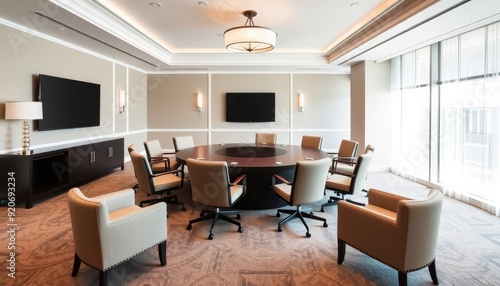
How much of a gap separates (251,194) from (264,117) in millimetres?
4633

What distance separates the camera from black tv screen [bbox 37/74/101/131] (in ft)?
14.9

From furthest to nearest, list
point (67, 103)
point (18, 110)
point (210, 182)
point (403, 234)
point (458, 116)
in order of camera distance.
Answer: point (67, 103), point (458, 116), point (18, 110), point (210, 182), point (403, 234)

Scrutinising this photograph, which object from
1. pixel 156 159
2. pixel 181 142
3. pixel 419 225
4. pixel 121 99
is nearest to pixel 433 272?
pixel 419 225

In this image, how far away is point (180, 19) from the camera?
15.4ft

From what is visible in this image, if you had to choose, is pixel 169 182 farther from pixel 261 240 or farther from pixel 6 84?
pixel 6 84

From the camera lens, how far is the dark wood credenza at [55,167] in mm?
3793

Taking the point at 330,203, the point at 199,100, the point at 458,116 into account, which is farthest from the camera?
the point at 199,100

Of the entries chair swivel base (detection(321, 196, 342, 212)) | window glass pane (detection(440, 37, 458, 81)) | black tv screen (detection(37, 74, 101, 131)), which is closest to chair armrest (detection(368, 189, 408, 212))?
chair swivel base (detection(321, 196, 342, 212))

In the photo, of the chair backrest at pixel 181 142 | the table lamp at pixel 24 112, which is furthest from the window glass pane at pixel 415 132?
the table lamp at pixel 24 112

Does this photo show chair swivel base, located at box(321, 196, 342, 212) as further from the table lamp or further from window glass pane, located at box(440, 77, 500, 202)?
the table lamp

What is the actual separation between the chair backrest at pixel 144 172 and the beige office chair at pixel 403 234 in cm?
239

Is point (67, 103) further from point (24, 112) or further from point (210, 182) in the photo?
point (210, 182)

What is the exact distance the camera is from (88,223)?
2.00 m

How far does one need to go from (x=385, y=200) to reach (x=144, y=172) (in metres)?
2.74
